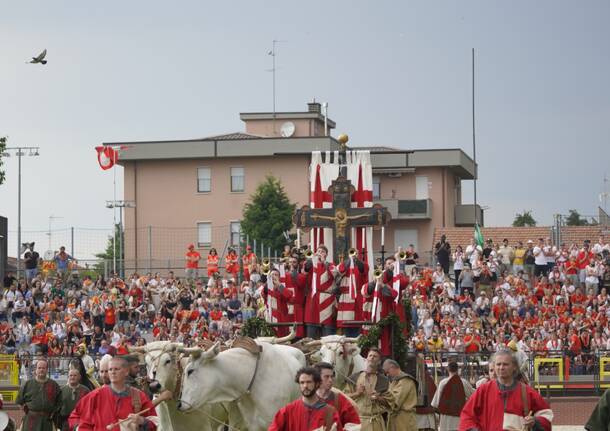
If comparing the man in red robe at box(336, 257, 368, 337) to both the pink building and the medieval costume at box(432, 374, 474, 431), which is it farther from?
the pink building

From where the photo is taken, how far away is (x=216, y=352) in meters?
15.3

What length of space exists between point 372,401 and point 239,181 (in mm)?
50131

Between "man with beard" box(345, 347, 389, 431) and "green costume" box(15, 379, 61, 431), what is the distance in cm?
358

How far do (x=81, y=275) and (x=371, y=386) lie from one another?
28696mm

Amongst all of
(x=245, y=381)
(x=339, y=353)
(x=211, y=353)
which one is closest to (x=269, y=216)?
(x=339, y=353)

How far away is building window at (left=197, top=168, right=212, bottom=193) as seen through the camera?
66.8 meters

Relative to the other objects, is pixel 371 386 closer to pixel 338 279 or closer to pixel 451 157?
pixel 338 279

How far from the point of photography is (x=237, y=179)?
66750 millimetres

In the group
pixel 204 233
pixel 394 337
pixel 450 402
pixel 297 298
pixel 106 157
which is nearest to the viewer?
pixel 450 402

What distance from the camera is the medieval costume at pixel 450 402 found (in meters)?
20.5

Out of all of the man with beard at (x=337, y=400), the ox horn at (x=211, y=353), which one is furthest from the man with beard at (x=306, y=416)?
the ox horn at (x=211, y=353)

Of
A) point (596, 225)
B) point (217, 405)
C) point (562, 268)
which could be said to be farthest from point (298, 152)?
point (217, 405)

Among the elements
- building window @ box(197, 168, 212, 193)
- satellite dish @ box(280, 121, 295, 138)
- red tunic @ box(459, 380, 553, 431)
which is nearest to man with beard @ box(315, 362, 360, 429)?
red tunic @ box(459, 380, 553, 431)

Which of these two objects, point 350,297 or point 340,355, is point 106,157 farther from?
point 340,355
